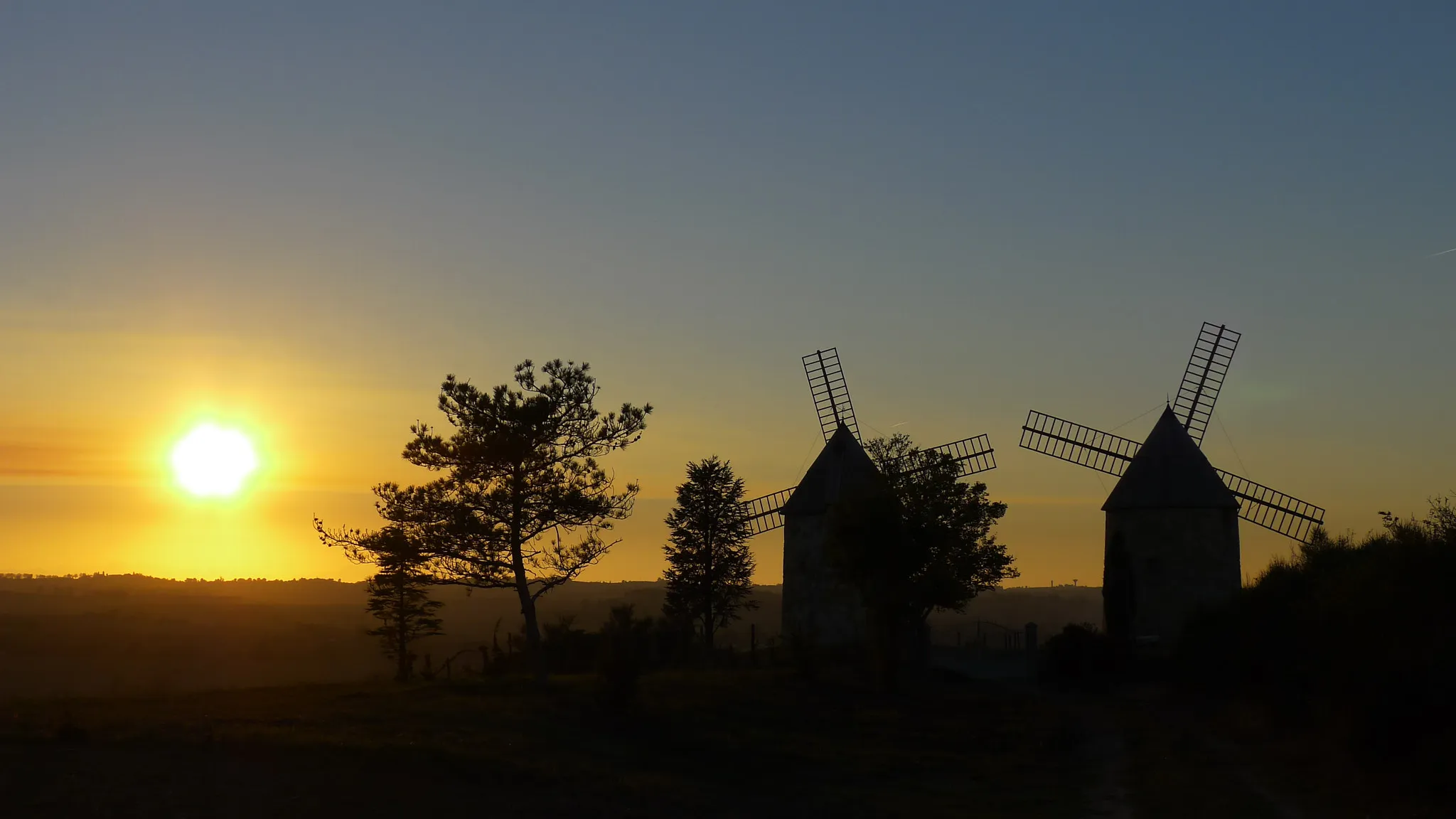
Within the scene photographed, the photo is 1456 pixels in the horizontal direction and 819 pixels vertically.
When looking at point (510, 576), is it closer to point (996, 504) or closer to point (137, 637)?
point (996, 504)

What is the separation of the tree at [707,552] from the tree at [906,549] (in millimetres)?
12912

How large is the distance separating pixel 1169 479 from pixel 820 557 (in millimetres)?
14919

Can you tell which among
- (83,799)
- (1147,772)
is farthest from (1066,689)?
(83,799)

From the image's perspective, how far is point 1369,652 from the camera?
86.3ft

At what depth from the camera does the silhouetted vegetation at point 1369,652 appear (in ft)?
75.9

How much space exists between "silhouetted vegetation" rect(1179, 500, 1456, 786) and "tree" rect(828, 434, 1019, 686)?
33.8 feet

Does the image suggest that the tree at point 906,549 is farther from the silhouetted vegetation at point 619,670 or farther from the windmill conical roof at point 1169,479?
the silhouetted vegetation at point 619,670

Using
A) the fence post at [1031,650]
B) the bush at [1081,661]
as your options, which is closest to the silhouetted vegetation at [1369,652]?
the bush at [1081,661]

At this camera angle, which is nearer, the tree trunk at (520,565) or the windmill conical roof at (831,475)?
the tree trunk at (520,565)

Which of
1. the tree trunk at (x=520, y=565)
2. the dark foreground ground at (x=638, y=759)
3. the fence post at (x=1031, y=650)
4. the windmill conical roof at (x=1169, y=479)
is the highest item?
the windmill conical roof at (x=1169, y=479)

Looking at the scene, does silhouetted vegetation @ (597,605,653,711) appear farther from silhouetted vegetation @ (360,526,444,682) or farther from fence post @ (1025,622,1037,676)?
fence post @ (1025,622,1037,676)

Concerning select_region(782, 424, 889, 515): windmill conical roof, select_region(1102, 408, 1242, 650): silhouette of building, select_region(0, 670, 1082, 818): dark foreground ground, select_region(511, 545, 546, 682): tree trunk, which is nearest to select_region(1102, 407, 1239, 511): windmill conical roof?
select_region(1102, 408, 1242, 650): silhouette of building

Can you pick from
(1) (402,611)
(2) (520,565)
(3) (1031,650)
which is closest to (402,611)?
(1) (402,611)

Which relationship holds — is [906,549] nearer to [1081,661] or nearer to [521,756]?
[1081,661]
